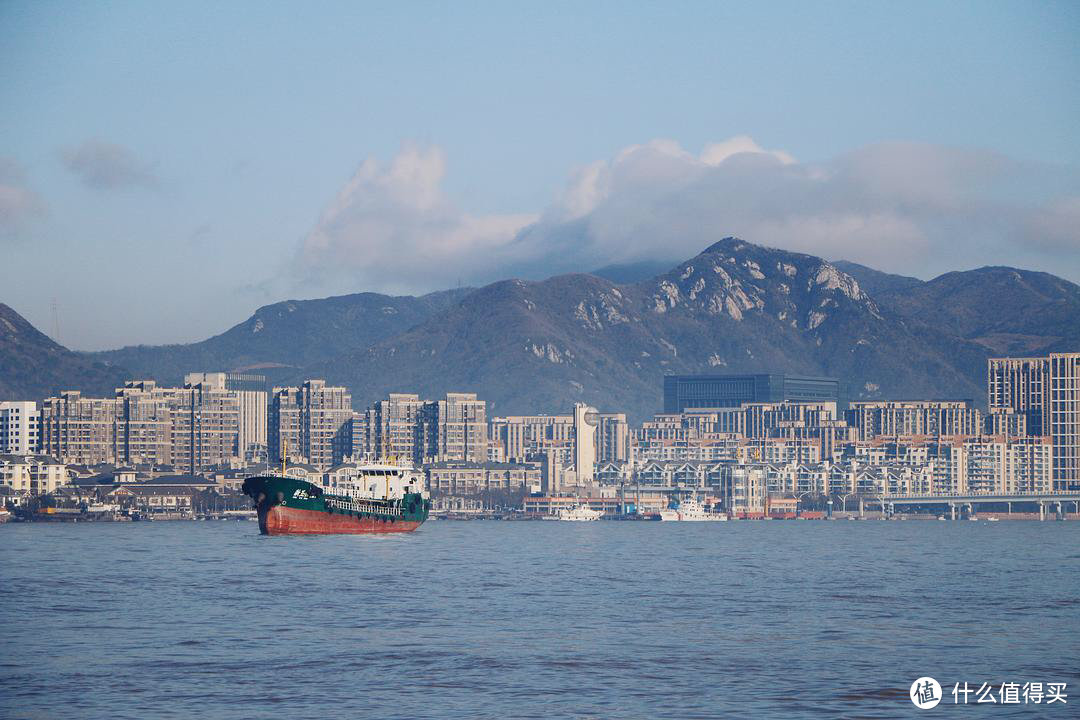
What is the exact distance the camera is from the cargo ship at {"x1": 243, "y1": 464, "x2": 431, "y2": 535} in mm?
156000

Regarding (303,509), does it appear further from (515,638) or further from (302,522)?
(515,638)

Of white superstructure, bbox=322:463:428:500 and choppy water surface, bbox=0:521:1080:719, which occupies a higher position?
white superstructure, bbox=322:463:428:500

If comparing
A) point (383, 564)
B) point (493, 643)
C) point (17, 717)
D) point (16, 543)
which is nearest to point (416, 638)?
point (493, 643)

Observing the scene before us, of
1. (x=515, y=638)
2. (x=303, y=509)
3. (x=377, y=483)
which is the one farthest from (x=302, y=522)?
(x=515, y=638)

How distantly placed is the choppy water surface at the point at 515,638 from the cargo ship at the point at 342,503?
4435cm

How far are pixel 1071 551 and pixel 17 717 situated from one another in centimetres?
12072

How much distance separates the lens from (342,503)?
161 m

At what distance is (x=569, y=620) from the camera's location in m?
67.9

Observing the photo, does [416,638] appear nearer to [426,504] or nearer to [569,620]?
[569,620]

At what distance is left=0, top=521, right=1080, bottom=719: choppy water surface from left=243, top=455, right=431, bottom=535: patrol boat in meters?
44.2

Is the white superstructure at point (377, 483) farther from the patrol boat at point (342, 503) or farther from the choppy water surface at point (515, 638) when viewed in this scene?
the choppy water surface at point (515, 638)

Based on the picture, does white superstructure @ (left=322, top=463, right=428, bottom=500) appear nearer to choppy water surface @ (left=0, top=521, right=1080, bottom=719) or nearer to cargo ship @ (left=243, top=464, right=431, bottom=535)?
cargo ship @ (left=243, top=464, right=431, bottom=535)

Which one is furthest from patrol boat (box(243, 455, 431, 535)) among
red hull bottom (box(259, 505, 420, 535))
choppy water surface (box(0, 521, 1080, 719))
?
choppy water surface (box(0, 521, 1080, 719))

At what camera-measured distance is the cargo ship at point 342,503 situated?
15600cm
